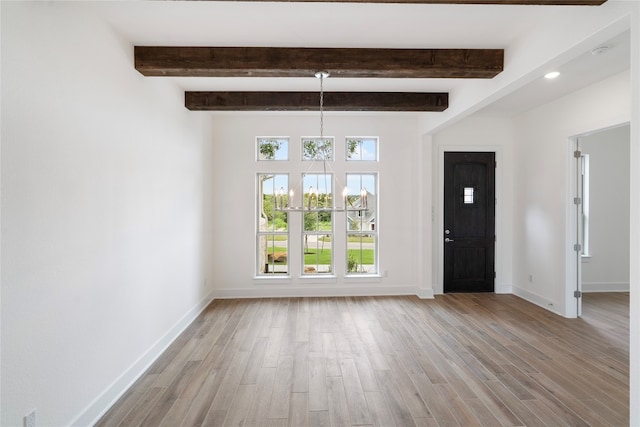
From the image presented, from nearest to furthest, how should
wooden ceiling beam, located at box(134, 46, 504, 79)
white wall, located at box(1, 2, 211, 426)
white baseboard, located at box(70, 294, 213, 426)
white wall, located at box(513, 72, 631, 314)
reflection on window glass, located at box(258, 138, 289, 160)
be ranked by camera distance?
1. white wall, located at box(1, 2, 211, 426)
2. white baseboard, located at box(70, 294, 213, 426)
3. wooden ceiling beam, located at box(134, 46, 504, 79)
4. white wall, located at box(513, 72, 631, 314)
5. reflection on window glass, located at box(258, 138, 289, 160)

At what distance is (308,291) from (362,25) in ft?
13.8

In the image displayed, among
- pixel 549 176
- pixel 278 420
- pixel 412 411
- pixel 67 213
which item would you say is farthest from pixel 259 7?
pixel 549 176

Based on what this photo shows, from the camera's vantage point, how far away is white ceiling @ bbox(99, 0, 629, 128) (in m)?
2.39

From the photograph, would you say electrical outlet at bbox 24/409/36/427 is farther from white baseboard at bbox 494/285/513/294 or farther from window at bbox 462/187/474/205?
white baseboard at bbox 494/285/513/294

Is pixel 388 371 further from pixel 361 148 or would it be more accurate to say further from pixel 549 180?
pixel 549 180

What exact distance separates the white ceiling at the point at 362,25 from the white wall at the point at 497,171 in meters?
2.34

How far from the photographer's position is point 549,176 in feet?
16.2

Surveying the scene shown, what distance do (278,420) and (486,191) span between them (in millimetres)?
5142

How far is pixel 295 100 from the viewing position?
4.31 metres

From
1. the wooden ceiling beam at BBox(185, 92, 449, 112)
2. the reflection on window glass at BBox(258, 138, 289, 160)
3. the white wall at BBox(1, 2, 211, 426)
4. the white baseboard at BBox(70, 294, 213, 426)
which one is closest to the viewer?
the white wall at BBox(1, 2, 211, 426)

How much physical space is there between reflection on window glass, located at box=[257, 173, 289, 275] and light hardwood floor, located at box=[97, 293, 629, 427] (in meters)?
1.01

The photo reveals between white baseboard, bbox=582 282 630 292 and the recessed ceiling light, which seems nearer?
the recessed ceiling light

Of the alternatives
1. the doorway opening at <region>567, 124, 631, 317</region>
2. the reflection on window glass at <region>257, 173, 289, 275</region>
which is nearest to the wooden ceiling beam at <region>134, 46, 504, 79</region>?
the reflection on window glass at <region>257, 173, 289, 275</region>

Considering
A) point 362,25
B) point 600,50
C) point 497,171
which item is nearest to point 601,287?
point 497,171
